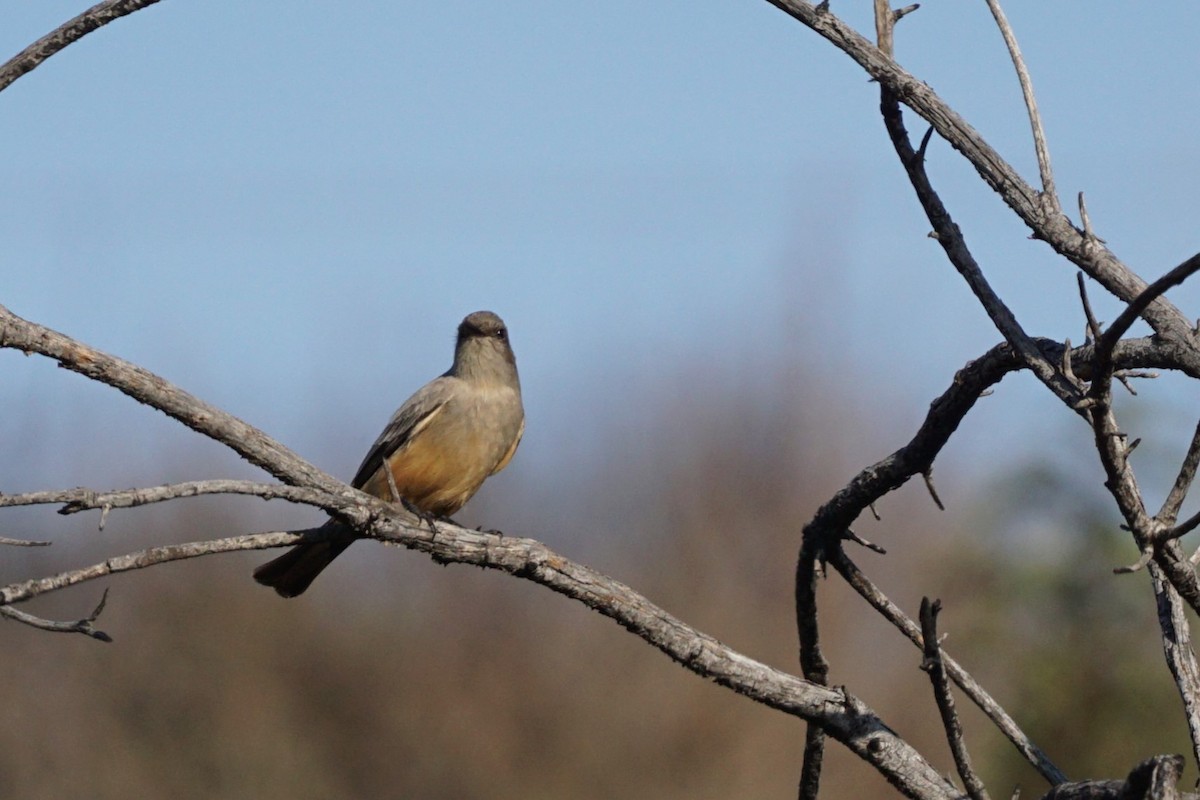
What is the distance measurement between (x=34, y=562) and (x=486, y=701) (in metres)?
5.80

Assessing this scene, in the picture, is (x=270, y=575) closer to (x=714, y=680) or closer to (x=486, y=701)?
(x=714, y=680)

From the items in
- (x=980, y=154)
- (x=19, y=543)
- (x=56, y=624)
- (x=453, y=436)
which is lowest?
(x=56, y=624)

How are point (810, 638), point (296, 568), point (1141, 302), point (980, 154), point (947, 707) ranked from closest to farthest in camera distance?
1. point (1141, 302)
2. point (947, 707)
3. point (980, 154)
4. point (810, 638)
5. point (296, 568)

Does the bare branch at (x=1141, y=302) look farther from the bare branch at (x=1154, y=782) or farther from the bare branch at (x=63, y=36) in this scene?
the bare branch at (x=63, y=36)

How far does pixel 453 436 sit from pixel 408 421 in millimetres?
261

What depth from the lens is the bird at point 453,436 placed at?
6.18 m

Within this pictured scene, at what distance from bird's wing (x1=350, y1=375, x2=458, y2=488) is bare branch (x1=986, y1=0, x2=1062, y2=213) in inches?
144

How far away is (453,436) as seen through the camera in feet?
20.5

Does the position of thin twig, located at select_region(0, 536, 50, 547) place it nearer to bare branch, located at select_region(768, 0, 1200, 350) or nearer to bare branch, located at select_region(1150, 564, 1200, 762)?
bare branch, located at select_region(768, 0, 1200, 350)

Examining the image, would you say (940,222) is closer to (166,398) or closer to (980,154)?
(980,154)

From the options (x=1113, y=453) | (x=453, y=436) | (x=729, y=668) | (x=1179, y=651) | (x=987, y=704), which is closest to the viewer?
(x=1113, y=453)

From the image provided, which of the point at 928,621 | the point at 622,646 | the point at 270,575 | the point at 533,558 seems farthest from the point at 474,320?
the point at 622,646

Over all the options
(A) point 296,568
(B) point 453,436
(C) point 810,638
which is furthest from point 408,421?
(C) point 810,638

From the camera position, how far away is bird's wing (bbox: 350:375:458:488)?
20.7 ft
